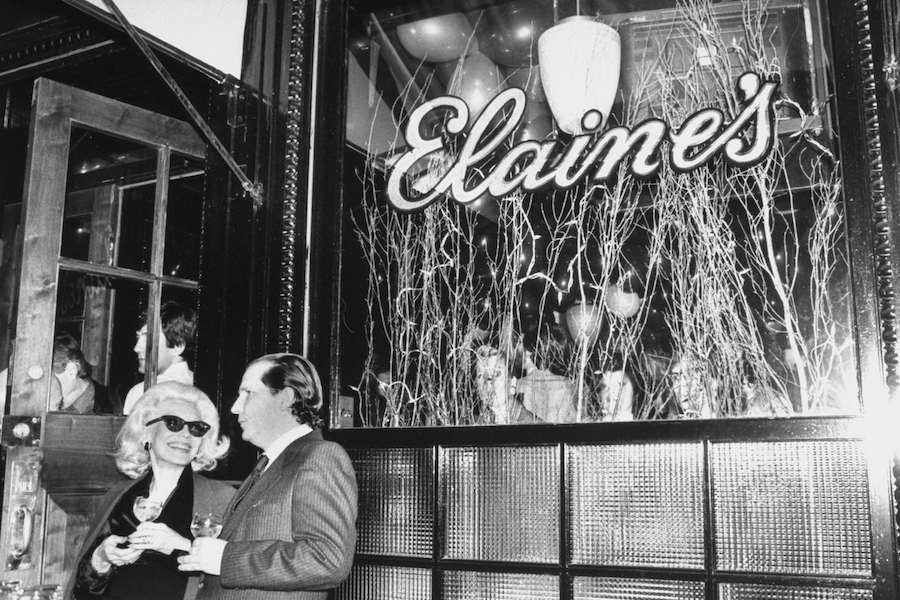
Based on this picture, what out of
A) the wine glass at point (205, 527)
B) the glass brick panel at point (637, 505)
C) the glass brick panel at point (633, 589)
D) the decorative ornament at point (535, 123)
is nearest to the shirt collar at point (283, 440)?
the wine glass at point (205, 527)

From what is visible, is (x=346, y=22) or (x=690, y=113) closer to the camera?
(x=690, y=113)

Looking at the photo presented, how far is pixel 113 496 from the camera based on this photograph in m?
2.96

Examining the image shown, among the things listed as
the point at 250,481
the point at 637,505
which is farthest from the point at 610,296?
the point at 250,481

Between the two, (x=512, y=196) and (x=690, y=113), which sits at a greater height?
(x=690, y=113)

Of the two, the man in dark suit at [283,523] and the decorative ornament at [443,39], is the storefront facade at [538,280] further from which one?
the man in dark suit at [283,523]

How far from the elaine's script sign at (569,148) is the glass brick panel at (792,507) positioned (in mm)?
1131

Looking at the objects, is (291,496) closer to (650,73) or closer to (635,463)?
(635,463)

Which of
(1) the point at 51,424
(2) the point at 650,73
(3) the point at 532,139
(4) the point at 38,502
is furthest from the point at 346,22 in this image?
(4) the point at 38,502

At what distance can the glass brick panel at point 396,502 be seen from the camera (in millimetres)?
3432

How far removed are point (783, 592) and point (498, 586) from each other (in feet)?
3.32

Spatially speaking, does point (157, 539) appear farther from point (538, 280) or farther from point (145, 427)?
point (538, 280)

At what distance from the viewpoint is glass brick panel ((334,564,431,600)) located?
11.2 ft

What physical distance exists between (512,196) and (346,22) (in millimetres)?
1188

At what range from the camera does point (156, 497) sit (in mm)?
2914
